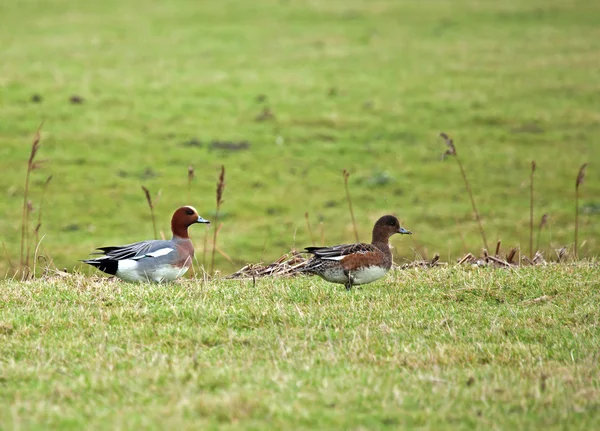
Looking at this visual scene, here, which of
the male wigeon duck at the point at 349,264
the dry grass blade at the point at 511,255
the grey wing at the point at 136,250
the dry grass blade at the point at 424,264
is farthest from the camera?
the dry grass blade at the point at 511,255

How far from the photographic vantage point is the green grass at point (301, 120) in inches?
867

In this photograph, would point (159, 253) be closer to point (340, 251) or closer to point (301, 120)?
point (340, 251)

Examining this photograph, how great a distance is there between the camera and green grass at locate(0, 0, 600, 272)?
22031 mm

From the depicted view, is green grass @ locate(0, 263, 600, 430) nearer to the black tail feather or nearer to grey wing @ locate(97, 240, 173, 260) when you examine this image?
the black tail feather

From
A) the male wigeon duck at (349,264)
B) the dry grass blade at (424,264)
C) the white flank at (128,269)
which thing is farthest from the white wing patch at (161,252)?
the dry grass blade at (424,264)

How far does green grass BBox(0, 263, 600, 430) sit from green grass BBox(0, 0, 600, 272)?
6.17 metres

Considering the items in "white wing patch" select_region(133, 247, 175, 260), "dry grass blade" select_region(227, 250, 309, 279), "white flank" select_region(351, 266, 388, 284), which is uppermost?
"white wing patch" select_region(133, 247, 175, 260)

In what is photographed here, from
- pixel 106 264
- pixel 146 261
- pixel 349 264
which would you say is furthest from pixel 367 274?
pixel 106 264

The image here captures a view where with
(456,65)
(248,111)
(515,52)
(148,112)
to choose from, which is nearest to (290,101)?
(248,111)

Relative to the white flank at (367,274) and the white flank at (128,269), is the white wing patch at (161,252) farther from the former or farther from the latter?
the white flank at (367,274)

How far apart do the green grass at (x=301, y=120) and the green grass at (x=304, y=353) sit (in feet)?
20.2

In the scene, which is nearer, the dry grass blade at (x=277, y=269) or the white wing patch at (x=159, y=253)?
the white wing patch at (x=159, y=253)

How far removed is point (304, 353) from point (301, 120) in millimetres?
Result: 21762

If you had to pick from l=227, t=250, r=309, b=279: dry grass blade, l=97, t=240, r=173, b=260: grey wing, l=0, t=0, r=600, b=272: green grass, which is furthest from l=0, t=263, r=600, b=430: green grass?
l=0, t=0, r=600, b=272: green grass
